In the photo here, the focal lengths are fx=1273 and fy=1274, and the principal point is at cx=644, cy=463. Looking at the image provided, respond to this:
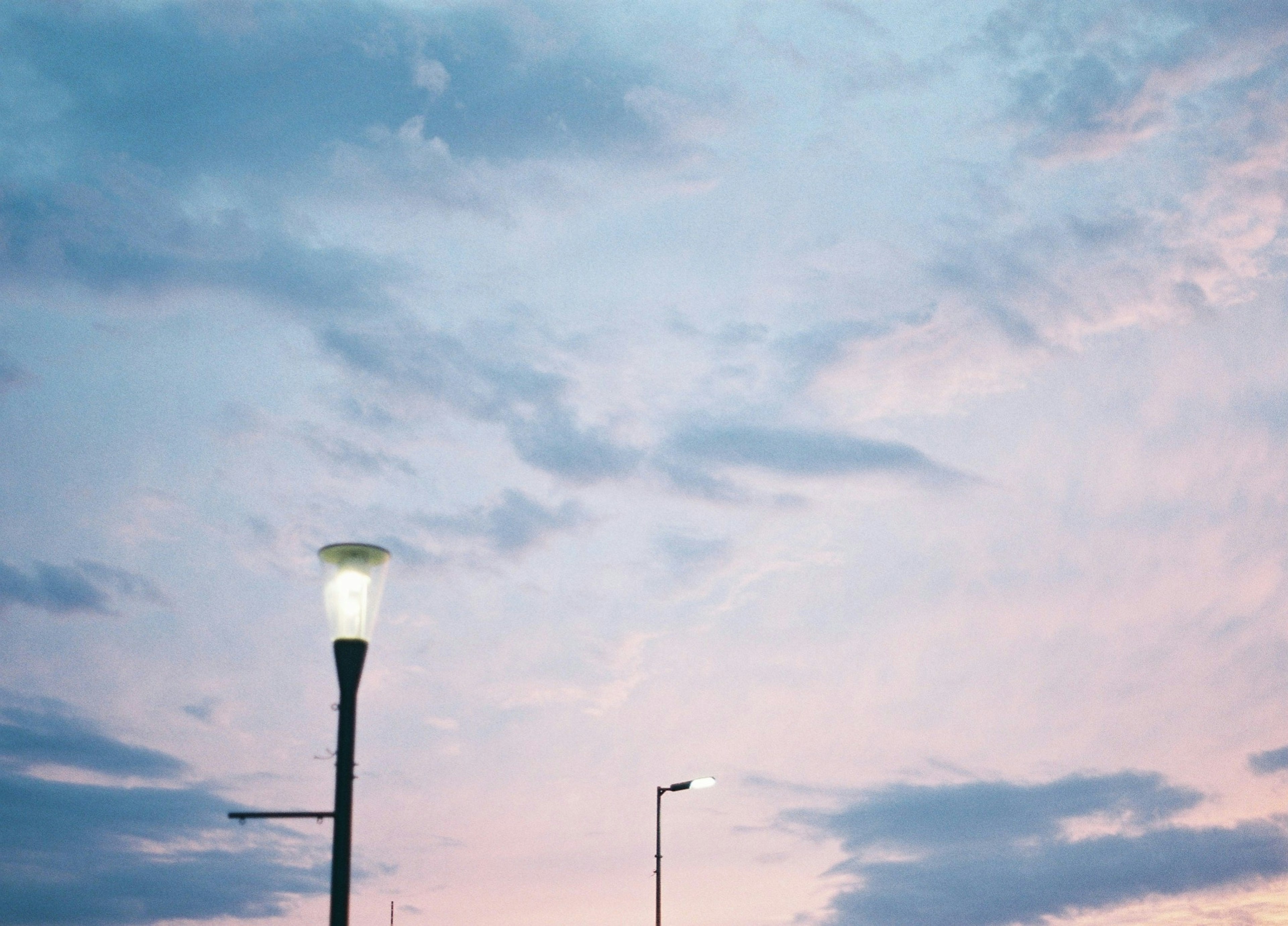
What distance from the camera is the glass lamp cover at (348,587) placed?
13586mm

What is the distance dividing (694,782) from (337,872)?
25.9 meters

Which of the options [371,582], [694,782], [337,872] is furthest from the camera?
[694,782]

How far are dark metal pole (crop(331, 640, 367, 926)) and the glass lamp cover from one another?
0.14 m

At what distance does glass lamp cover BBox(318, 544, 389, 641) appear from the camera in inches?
535

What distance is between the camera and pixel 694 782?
→ 1483 inches

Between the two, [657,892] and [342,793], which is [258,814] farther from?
[657,892]

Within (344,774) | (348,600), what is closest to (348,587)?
(348,600)

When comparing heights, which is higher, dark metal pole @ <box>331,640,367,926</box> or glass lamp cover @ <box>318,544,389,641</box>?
glass lamp cover @ <box>318,544,389,641</box>

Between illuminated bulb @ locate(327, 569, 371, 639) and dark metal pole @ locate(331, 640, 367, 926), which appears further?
illuminated bulb @ locate(327, 569, 371, 639)

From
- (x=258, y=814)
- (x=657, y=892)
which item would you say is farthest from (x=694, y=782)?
(x=258, y=814)

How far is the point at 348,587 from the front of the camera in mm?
13625

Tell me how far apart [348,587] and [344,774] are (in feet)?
6.41

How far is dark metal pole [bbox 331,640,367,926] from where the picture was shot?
12664 mm

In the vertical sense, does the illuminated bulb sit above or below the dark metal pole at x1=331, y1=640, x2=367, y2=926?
above
